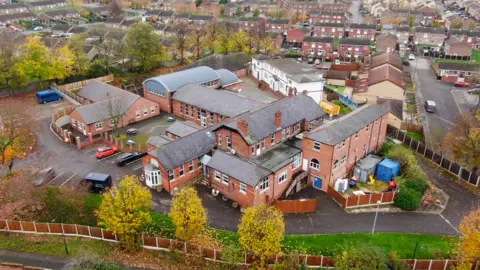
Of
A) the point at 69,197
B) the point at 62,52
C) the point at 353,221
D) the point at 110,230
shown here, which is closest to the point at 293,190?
the point at 353,221

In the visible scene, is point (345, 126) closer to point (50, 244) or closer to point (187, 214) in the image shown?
point (187, 214)

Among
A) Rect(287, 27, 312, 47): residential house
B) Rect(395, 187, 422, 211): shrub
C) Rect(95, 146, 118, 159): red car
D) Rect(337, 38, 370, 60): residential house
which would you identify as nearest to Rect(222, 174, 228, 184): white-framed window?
Rect(95, 146, 118, 159): red car

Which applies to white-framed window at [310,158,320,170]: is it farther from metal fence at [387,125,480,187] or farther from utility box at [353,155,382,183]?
metal fence at [387,125,480,187]

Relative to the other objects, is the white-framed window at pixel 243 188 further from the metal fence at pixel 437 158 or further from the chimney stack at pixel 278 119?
the metal fence at pixel 437 158

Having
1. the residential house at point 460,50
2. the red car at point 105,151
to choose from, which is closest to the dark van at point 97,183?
the red car at point 105,151

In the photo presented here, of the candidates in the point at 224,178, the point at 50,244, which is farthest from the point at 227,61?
the point at 50,244
